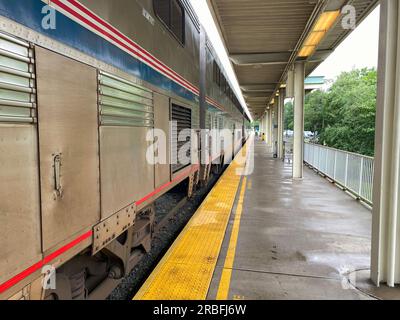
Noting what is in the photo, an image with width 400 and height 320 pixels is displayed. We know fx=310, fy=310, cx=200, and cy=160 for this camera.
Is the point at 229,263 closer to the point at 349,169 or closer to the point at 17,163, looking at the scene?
the point at 17,163

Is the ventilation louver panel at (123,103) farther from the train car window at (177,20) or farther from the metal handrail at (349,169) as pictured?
the metal handrail at (349,169)

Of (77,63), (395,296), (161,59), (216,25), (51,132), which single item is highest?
(216,25)

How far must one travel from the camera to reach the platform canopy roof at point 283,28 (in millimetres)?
6234

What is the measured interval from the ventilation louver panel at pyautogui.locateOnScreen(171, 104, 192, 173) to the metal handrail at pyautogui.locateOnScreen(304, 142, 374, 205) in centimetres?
402

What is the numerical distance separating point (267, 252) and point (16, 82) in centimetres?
365

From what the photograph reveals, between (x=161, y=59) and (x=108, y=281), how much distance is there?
8.59 feet

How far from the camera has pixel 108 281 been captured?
10.4 ft

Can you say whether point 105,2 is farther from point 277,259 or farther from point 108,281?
point 277,259

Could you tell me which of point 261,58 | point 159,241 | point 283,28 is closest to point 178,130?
point 159,241

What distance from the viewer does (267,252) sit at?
4.25 metres

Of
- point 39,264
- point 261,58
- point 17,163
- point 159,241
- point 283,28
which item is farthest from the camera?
point 261,58

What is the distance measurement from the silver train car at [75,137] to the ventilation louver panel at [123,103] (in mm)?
10

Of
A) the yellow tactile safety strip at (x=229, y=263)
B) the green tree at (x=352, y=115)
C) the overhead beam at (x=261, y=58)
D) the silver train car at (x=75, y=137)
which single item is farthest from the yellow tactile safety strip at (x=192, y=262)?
the green tree at (x=352, y=115)

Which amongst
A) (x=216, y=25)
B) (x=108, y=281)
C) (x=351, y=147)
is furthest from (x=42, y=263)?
(x=351, y=147)
